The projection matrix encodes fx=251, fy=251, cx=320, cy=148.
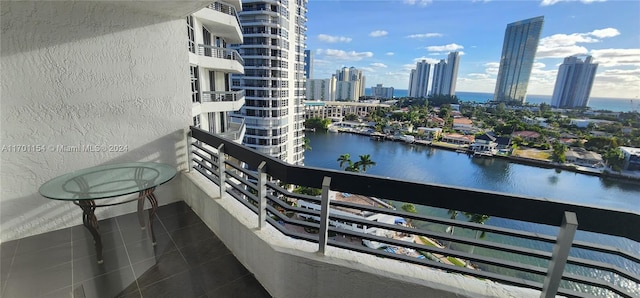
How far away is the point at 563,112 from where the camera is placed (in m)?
30.3

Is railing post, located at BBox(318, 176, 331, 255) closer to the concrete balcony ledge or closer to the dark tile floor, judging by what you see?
the concrete balcony ledge

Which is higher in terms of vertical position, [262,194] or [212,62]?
[212,62]

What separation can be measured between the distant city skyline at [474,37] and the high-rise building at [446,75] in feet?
4.46

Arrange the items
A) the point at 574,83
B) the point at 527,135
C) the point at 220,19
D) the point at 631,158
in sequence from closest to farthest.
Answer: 1. the point at 220,19
2. the point at 631,158
3. the point at 574,83
4. the point at 527,135

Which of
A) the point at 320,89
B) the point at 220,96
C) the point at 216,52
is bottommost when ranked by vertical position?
the point at 220,96

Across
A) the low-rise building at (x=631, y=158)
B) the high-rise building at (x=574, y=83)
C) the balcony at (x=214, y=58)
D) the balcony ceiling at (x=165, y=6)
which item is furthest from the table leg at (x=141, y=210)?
the high-rise building at (x=574, y=83)

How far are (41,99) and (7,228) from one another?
46.8 inches

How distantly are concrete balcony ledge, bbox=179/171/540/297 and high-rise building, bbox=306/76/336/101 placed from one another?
73873 mm

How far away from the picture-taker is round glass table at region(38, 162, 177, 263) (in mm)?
1787

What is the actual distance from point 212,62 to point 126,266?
17.5 ft

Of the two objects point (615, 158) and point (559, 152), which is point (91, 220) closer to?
point (615, 158)

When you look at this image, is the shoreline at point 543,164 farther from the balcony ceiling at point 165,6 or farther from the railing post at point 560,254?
the balcony ceiling at point 165,6

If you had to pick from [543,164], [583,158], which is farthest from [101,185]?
[543,164]

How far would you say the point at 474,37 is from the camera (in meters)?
58.2
